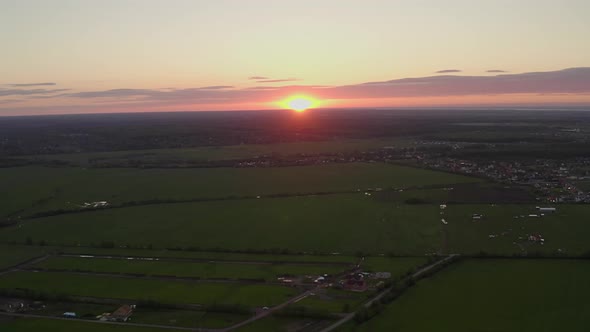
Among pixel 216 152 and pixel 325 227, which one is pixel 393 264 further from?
pixel 216 152

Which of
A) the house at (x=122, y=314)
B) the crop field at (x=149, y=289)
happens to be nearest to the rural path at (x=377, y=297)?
the crop field at (x=149, y=289)

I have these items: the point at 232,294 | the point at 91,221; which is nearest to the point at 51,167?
the point at 91,221

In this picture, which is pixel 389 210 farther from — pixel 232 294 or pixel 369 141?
pixel 369 141

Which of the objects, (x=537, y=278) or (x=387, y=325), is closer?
(x=387, y=325)

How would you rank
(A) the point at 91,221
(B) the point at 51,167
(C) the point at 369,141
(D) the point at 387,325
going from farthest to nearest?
1. (C) the point at 369,141
2. (B) the point at 51,167
3. (A) the point at 91,221
4. (D) the point at 387,325

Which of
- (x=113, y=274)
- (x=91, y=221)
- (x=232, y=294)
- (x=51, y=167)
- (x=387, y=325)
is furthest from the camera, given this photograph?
(x=51, y=167)

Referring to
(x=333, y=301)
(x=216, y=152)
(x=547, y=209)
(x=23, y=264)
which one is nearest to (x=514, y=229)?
(x=547, y=209)

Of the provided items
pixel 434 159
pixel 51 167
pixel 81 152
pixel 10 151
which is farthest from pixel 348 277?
pixel 10 151

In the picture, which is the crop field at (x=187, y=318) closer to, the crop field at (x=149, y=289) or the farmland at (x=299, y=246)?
the farmland at (x=299, y=246)
